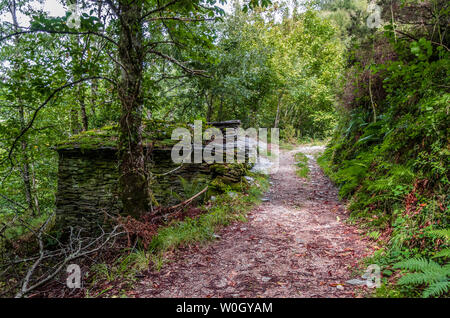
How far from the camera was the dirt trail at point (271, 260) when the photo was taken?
8.20 feet

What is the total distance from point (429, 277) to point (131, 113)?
12.9 feet

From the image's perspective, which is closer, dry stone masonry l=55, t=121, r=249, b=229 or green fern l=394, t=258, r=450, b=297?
green fern l=394, t=258, r=450, b=297

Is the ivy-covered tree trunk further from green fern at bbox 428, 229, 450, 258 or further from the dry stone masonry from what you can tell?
green fern at bbox 428, 229, 450, 258

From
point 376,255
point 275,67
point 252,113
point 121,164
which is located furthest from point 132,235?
point 275,67

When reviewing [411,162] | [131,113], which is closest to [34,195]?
[131,113]

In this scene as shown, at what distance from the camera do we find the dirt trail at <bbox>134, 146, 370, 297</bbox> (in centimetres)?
250

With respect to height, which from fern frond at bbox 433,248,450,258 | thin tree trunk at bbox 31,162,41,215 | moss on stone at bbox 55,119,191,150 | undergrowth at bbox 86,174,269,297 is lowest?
thin tree trunk at bbox 31,162,41,215

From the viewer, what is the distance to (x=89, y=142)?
6.21 metres

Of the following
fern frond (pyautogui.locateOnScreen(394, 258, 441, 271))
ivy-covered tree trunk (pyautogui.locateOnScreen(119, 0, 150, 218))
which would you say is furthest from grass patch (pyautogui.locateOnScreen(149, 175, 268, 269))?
fern frond (pyautogui.locateOnScreen(394, 258, 441, 271))

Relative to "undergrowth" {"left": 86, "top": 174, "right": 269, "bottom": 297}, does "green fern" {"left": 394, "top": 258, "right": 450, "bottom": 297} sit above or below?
above

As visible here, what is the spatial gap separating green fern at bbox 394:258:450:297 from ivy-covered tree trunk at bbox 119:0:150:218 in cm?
351

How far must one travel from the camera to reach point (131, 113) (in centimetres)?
351

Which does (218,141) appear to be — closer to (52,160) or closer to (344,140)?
(344,140)

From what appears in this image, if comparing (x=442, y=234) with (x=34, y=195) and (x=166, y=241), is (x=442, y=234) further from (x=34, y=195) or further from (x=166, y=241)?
(x=34, y=195)
